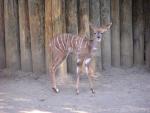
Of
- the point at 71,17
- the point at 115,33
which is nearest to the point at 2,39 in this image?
the point at 71,17

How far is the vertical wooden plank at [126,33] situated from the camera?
8.62m

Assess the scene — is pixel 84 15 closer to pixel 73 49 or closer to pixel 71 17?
pixel 71 17

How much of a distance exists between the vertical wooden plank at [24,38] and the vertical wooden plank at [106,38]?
4.42ft

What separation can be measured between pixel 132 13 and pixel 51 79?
2148 millimetres

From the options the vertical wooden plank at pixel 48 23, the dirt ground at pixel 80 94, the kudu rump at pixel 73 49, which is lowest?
the dirt ground at pixel 80 94

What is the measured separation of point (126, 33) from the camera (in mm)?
8703

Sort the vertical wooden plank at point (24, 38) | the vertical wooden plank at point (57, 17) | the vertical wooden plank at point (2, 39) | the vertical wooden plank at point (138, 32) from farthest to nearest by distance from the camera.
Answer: the vertical wooden plank at point (138, 32), the vertical wooden plank at point (2, 39), the vertical wooden plank at point (24, 38), the vertical wooden plank at point (57, 17)

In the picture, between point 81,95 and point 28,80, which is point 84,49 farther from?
point 28,80

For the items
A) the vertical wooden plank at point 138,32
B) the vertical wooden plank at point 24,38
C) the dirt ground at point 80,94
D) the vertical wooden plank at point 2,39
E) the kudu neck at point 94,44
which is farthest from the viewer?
the vertical wooden plank at point 138,32

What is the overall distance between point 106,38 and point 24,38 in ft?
4.91

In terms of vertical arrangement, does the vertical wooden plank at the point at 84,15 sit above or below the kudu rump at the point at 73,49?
above

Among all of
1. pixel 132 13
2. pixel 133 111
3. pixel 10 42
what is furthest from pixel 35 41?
pixel 133 111

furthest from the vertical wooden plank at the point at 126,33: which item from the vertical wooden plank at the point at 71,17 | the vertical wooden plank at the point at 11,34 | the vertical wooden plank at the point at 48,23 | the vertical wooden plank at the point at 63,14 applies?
the vertical wooden plank at the point at 11,34

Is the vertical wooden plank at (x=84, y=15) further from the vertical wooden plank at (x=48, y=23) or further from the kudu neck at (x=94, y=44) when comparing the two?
the kudu neck at (x=94, y=44)
